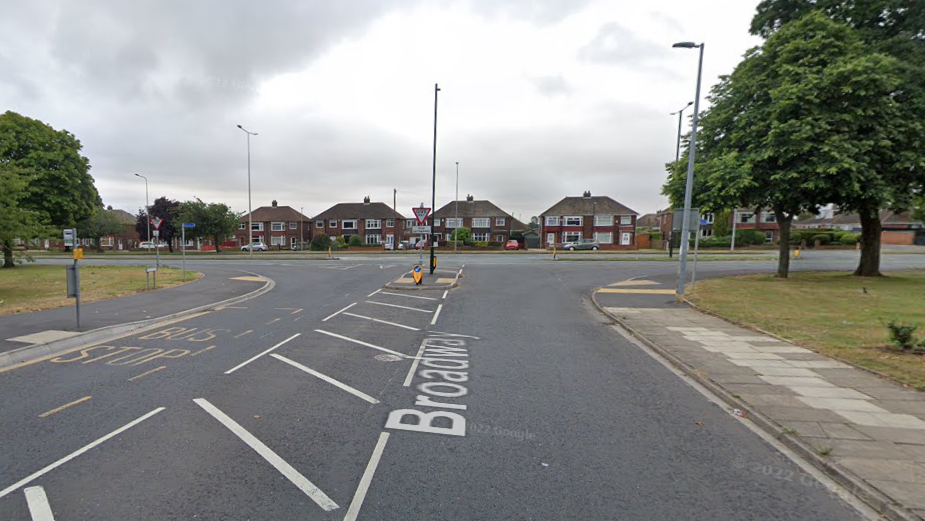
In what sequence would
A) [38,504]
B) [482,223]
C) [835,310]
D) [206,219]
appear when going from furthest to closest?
1. [482,223]
2. [206,219]
3. [835,310]
4. [38,504]

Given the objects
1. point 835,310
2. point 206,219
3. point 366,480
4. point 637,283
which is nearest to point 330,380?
point 366,480

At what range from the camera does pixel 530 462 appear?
3824 millimetres

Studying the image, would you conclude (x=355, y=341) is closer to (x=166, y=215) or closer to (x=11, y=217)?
(x=11, y=217)

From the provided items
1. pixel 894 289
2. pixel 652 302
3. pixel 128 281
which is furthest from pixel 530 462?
pixel 128 281

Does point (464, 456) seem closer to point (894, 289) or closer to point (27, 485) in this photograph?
point (27, 485)

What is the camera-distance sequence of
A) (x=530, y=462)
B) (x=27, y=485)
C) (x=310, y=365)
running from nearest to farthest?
(x=27, y=485) → (x=530, y=462) → (x=310, y=365)

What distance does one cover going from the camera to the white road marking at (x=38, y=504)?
2.94 metres

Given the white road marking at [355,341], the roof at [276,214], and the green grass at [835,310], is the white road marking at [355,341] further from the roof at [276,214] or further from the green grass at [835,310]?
the roof at [276,214]

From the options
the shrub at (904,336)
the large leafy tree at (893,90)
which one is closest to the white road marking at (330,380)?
the shrub at (904,336)

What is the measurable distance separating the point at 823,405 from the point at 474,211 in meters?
61.1

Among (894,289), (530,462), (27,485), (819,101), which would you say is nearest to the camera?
(27,485)

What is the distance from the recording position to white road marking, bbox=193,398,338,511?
323 centimetres

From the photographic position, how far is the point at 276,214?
71.1 m

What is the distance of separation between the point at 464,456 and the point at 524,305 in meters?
9.32
